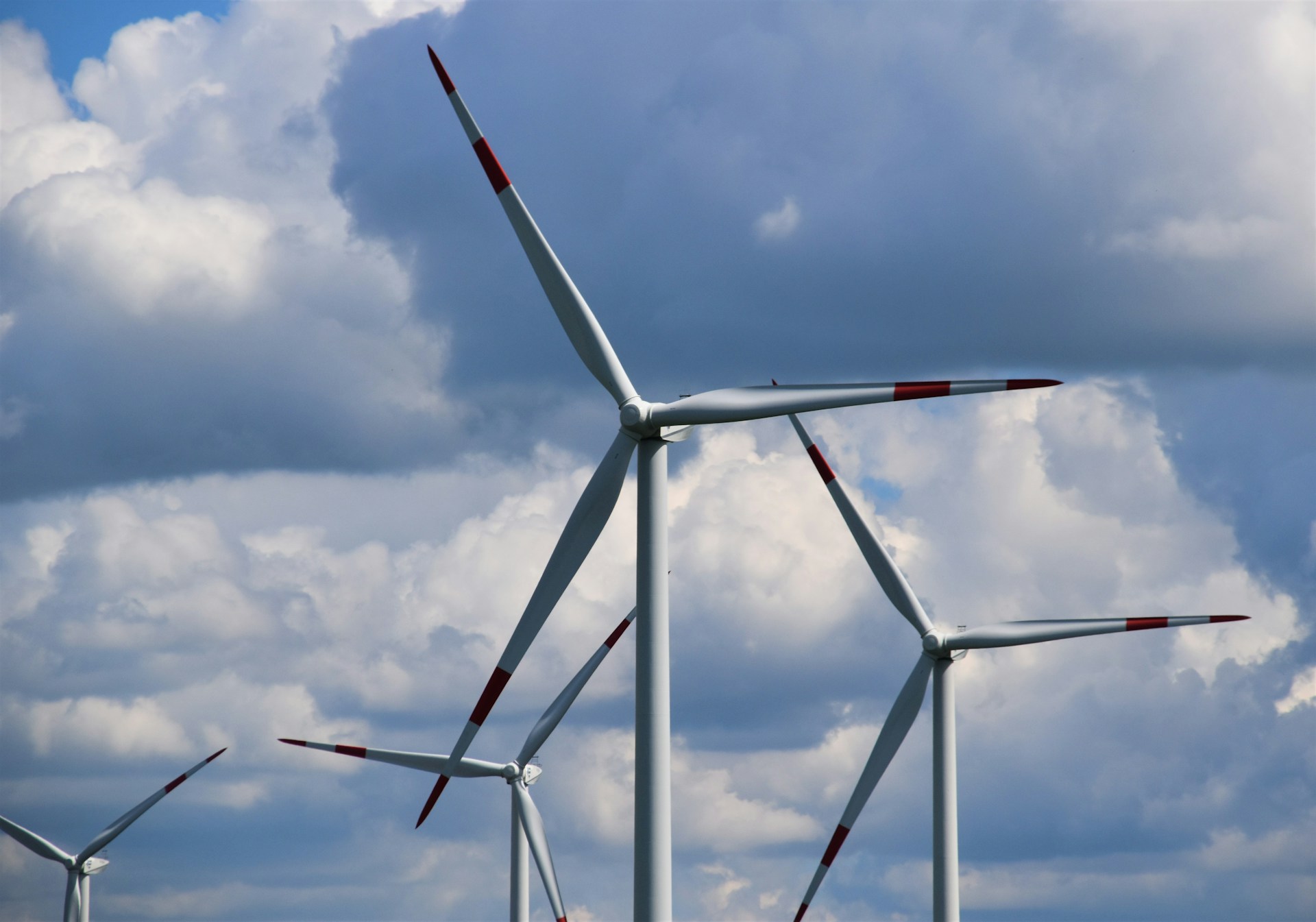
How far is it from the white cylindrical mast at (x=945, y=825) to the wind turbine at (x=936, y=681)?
0.02 meters

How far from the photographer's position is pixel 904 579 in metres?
56.7

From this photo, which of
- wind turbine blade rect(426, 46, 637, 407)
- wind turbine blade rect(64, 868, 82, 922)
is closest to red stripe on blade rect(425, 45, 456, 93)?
wind turbine blade rect(426, 46, 637, 407)

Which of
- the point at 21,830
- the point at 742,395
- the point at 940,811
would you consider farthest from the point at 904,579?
the point at 21,830

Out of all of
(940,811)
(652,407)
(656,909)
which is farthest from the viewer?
(940,811)

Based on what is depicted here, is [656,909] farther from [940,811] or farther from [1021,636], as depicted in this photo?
[1021,636]

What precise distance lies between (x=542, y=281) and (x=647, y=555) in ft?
27.5

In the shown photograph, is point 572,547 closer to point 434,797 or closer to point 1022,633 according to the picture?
point 434,797

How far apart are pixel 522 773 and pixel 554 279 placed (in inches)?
1622

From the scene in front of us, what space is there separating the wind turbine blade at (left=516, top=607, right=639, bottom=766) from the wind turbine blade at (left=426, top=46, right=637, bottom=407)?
91.2 feet

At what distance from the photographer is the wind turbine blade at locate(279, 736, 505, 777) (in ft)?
239

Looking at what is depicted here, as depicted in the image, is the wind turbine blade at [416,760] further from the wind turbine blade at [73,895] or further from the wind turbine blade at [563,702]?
the wind turbine blade at [73,895]

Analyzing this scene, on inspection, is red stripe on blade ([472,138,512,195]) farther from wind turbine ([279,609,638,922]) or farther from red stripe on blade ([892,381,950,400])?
wind turbine ([279,609,638,922])

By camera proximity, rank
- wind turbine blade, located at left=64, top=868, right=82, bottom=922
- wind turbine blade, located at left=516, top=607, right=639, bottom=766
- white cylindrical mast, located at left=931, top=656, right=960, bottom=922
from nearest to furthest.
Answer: white cylindrical mast, located at left=931, top=656, right=960, bottom=922
wind turbine blade, located at left=516, top=607, right=639, bottom=766
wind turbine blade, located at left=64, top=868, right=82, bottom=922

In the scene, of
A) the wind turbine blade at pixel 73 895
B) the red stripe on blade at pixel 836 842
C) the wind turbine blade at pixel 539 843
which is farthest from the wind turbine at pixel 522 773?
the wind turbine blade at pixel 73 895
